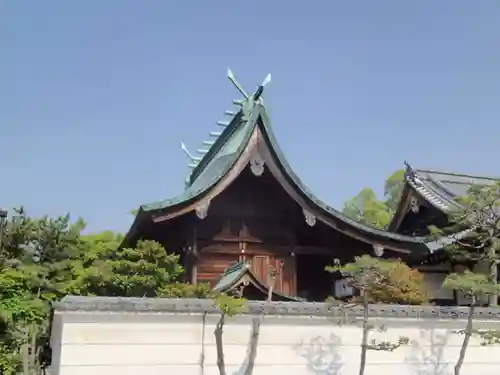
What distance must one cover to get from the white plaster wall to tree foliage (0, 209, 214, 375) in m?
2.57

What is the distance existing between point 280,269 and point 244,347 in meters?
5.88

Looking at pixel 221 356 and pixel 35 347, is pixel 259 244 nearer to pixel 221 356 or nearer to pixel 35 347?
pixel 35 347

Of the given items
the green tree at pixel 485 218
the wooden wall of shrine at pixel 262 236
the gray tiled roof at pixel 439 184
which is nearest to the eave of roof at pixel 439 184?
the gray tiled roof at pixel 439 184

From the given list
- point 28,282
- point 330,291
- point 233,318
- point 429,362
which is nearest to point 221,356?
point 233,318

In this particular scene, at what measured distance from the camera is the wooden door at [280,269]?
47.4ft

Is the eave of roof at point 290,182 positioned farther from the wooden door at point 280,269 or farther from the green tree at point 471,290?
the green tree at point 471,290

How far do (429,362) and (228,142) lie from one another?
1039cm

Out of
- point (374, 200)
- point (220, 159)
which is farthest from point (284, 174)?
point (374, 200)

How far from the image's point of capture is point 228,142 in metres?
18.2

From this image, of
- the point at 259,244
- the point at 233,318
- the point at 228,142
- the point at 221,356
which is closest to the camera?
the point at 221,356

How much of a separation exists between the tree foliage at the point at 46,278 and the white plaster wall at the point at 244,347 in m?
2.57

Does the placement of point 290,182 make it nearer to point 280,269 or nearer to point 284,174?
point 284,174

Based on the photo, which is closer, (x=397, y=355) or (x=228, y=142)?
(x=397, y=355)

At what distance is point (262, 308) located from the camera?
28.7ft
